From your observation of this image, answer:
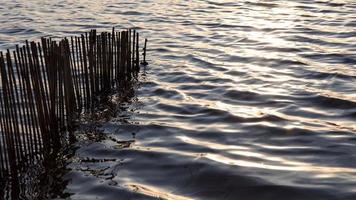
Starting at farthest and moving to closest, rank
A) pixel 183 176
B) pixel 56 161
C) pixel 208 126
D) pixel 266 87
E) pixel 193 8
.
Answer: pixel 193 8
pixel 266 87
pixel 208 126
pixel 56 161
pixel 183 176

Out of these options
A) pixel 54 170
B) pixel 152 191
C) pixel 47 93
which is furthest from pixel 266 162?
pixel 47 93

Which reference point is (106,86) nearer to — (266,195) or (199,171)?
(199,171)

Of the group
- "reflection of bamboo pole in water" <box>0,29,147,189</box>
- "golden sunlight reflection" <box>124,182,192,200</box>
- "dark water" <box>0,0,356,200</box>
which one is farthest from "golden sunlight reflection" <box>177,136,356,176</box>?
"reflection of bamboo pole in water" <box>0,29,147,189</box>

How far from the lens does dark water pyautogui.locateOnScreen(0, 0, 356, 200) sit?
532 centimetres

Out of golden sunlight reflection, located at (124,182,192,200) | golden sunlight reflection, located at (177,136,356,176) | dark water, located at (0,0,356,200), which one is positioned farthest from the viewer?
golden sunlight reflection, located at (177,136,356,176)

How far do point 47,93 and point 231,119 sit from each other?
2653 mm

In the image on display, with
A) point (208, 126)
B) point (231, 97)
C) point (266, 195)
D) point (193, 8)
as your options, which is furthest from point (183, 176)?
point (193, 8)

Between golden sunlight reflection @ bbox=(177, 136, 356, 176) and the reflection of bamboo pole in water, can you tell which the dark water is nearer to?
golden sunlight reflection @ bbox=(177, 136, 356, 176)

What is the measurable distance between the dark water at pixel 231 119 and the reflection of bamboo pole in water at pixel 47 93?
1.44ft

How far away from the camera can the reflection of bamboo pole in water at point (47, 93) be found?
16.8 feet

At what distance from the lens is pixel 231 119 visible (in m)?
7.14

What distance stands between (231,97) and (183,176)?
9.56 feet

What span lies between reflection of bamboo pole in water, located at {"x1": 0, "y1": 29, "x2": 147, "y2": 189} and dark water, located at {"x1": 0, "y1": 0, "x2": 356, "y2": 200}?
440mm

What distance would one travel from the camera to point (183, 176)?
5.52 meters
